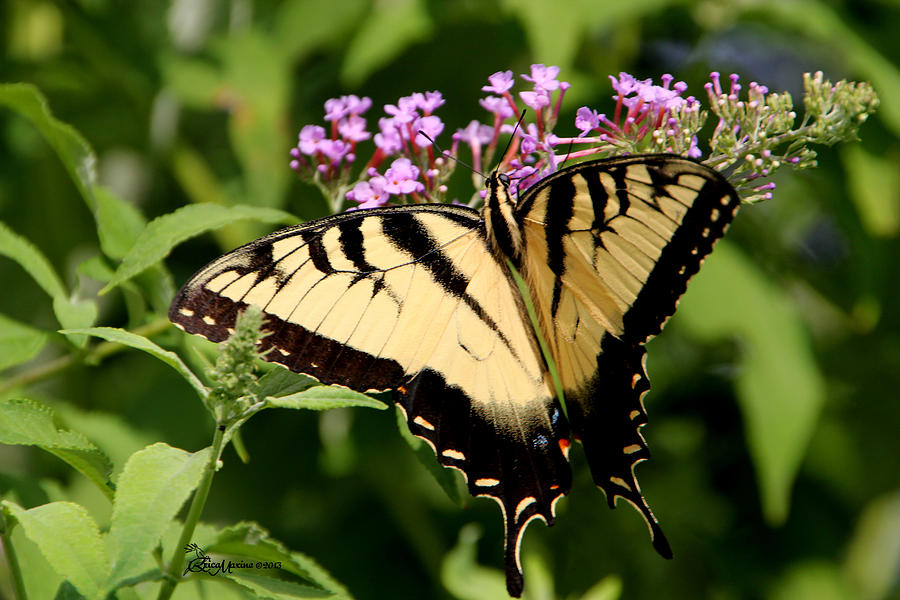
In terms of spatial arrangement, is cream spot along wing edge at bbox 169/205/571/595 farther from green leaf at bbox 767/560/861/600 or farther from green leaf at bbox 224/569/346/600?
green leaf at bbox 767/560/861/600

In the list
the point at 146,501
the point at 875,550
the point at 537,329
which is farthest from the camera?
the point at 875,550

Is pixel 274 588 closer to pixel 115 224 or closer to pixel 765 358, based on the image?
pixel 115 224

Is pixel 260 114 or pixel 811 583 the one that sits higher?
pixel 260 114

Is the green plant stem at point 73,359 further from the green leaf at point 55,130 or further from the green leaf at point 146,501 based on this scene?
the green leaf at point 146,501

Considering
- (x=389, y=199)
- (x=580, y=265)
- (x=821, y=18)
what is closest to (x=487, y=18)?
(x=821, y=18)

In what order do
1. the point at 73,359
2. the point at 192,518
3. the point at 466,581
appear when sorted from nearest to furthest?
the point at 192,518, the point at 73,359, the point at 466,581

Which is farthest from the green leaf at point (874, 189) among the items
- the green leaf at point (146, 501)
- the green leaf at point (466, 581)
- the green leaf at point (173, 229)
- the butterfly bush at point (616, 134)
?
the green leaf at point (146, 501)

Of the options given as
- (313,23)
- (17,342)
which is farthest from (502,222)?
(313,23)
